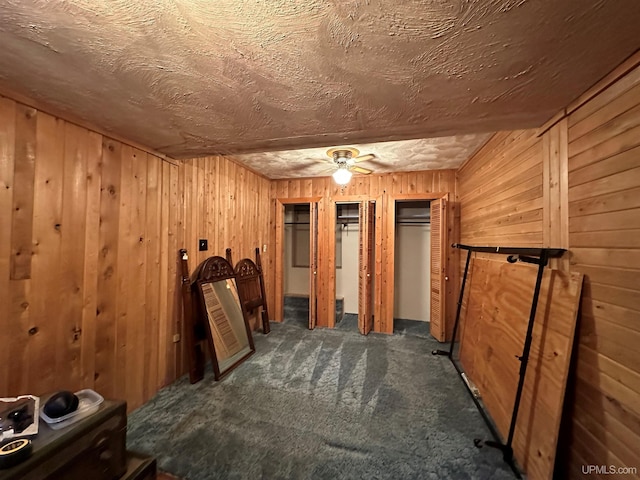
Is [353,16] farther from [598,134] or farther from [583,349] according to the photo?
[583,349]

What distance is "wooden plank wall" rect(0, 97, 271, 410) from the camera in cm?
136

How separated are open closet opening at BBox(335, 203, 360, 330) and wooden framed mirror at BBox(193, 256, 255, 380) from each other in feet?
6.70

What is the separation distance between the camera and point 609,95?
1210 mm

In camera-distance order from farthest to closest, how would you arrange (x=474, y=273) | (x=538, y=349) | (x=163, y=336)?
(x=474, y=273)
(x=163, y=336)
(x=538, y=349)

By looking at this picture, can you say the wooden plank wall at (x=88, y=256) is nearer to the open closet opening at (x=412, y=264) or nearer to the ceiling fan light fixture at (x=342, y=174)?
the ceiling fan light fixture at (x=342, y=174)

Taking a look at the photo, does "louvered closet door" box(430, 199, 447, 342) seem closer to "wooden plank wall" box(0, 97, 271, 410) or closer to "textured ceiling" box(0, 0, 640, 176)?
"textured ceiling" box(0, 0, 640, 176)

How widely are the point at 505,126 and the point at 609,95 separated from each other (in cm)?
49

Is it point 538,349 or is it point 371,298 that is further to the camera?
point 371,298

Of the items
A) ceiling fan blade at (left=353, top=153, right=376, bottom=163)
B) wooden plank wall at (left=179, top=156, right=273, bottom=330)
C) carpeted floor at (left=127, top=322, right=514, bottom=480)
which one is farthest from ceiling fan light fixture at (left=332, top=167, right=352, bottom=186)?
carpeted floor at (left=127, top=322, right=514, bottom=480)

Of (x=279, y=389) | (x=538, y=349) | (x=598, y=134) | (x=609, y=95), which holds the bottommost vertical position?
(x=279, y=389)

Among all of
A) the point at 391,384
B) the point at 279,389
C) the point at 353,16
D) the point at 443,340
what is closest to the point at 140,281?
the point at 279,389

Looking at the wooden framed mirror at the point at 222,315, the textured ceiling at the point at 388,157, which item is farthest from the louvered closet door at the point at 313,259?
the wooden framed mirror at the point at 222,315

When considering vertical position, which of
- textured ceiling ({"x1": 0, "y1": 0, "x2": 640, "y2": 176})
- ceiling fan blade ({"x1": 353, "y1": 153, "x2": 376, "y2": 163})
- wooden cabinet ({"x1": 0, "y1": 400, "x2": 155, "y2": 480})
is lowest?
wooden cabinet ({"x1": 0, "y1": 400, "x2": 155, "y2": 480})

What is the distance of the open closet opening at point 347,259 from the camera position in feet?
15.0
